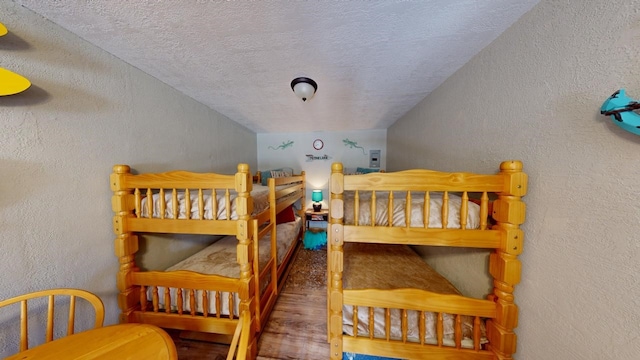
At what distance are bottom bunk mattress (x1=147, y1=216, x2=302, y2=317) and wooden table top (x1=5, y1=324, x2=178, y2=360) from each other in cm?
59

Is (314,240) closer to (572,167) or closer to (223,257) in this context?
(223,257)

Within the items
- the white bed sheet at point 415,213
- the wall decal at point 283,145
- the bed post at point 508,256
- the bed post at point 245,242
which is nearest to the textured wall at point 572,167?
the bed post at point 508,256

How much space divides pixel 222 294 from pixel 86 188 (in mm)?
1126

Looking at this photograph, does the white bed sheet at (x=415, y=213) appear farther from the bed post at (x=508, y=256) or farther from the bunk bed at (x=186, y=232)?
the bunk bed at (x=186, y=232)

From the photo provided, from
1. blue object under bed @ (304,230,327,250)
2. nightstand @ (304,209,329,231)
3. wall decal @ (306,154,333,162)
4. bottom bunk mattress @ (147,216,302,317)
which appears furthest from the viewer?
wall decal @ (306,154,333,162)

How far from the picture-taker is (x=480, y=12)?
95 cm

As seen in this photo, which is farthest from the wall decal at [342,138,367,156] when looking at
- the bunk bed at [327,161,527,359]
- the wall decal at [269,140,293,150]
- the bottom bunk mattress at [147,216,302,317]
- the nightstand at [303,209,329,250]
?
the bunk bed at [327,161,527,359]

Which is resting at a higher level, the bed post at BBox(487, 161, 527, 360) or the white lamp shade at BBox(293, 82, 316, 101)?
the white lamp shade at BBox(293, 82, 316, 101)

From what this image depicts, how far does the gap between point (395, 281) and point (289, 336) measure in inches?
39.5

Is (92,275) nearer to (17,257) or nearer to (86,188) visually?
(17,257)

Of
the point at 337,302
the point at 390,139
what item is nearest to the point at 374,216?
the point at 337,302

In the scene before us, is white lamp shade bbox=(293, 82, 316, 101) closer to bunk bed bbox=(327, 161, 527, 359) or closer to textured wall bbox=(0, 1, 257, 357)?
bunk bed bbox=(327, 161, 527, 359)

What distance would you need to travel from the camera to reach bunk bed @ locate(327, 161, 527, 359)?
97 centimetres

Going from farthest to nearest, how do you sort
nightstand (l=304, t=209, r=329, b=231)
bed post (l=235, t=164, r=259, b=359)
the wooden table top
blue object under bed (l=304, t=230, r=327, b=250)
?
nightstand (l=304, t=209, r=329, b=231) → blue object under bed (l=304, t=230, r=327, b=250) → bed post (l=235, t=164, r=259, b=359) → the wooden table top
